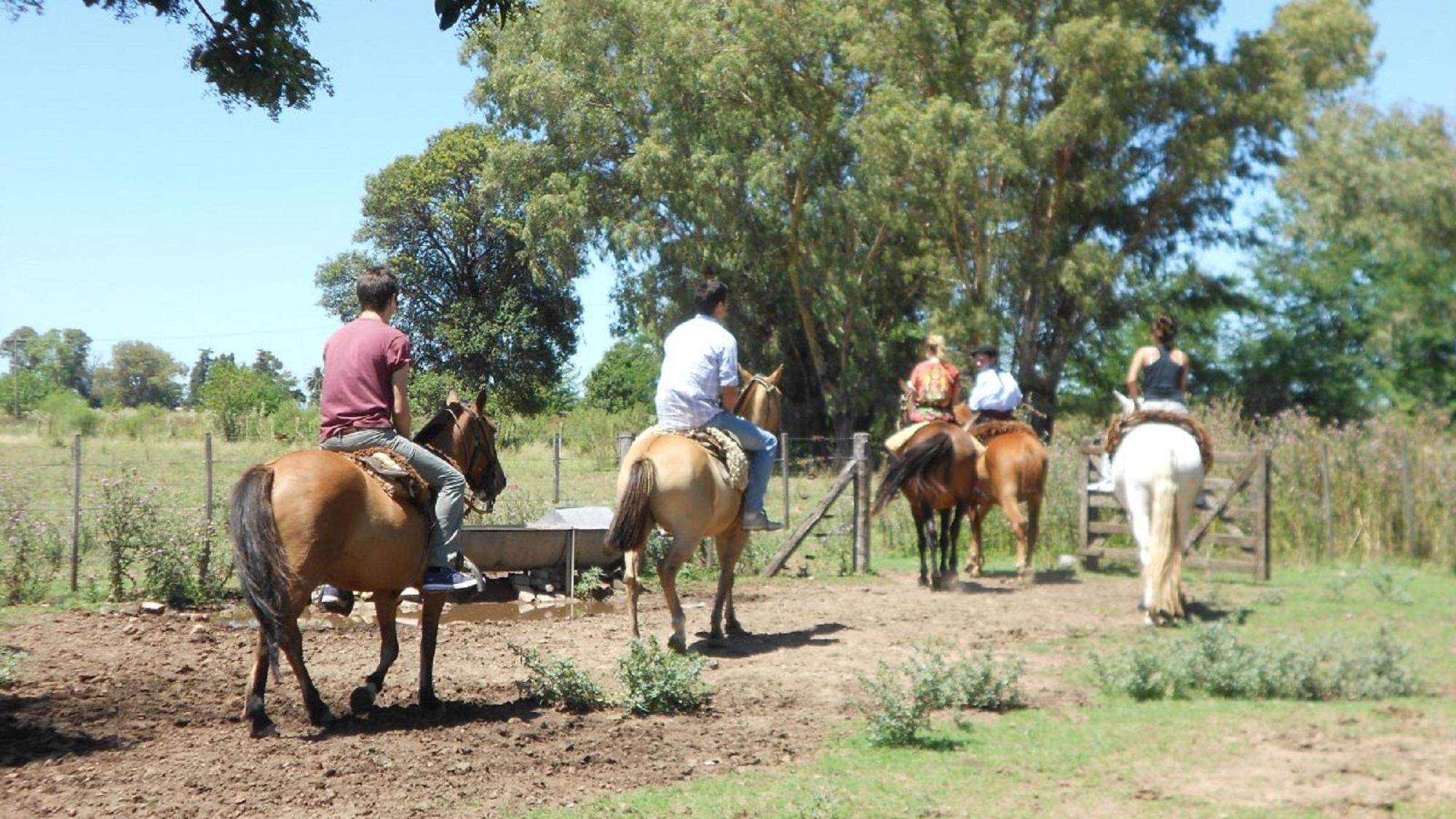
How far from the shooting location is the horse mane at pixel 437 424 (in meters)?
8.52

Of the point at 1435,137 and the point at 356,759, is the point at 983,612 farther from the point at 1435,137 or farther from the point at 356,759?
the point at 1435,137

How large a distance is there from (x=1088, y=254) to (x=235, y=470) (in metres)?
21.0

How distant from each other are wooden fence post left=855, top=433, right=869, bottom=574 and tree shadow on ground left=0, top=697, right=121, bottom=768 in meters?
9.76

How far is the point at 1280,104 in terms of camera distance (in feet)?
113

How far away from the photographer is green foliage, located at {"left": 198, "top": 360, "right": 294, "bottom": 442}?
3516 cm

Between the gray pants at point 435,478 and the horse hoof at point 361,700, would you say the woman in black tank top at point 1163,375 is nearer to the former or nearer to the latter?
the gray pants at point 435,478

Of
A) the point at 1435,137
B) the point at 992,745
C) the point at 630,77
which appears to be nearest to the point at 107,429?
the point at 630,77

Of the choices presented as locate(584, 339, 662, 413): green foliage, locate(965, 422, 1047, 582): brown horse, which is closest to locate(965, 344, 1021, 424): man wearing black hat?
locate(965, 422, 1047, 582): brown horse

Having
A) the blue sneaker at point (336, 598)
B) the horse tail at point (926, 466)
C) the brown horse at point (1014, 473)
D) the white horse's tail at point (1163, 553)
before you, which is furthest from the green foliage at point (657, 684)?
the brown horse at point (1014, 473)

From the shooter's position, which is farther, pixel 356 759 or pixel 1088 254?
pixel 1088 254

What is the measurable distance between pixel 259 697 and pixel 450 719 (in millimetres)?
1085

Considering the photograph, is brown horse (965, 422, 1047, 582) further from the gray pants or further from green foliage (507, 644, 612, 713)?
the gray pants

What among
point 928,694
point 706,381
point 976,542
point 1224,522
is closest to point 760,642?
point 706,381

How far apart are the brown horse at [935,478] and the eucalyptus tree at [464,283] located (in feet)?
122
